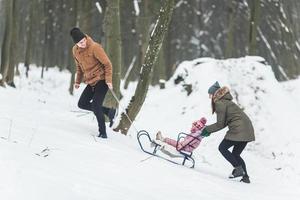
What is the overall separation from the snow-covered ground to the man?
50cm

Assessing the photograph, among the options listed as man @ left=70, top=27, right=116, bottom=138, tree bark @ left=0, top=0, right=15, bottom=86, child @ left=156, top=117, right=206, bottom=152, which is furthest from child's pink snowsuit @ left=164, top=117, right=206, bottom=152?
tree bark @ left=0, top=0, right=15, bottom=86

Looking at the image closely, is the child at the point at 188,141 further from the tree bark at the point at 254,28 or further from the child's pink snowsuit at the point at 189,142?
the tree bark at the point at 254,28

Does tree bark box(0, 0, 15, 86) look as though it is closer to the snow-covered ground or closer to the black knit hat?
the snow-covered ground

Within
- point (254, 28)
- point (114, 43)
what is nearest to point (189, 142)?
point (114, 43)

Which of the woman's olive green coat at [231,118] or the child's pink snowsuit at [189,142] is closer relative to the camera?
the woman's olive green coat at [231,118]

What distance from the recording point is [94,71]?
8.70 metres

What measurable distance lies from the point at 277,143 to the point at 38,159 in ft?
28.6

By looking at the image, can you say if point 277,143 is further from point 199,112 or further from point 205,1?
point 205,1

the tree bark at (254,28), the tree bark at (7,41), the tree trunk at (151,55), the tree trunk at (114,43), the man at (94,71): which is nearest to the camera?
the man at (94,71)

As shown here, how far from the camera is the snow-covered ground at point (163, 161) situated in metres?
5.29

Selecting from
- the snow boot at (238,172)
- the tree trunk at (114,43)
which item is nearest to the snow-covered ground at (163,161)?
the snow boot at (238,172)

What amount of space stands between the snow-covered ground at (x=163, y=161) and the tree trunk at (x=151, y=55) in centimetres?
50

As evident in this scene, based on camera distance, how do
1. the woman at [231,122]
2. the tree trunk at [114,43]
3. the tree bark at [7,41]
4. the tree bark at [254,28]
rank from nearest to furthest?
the woman at [231,122]
the tree trunk at [114,43]
the tree bark at [7,41]
the tree bark at [254,28]

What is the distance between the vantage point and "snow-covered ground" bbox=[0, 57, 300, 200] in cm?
529
